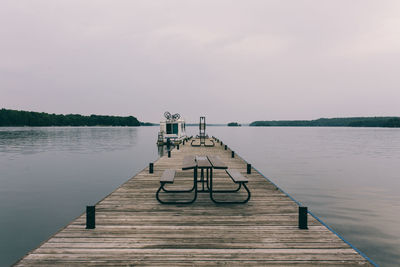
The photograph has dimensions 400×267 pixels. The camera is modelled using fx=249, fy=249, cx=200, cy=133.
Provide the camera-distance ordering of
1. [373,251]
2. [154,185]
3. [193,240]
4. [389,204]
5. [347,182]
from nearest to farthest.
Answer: [193,240] < [373,251] < [154,185] < [389,204] < [347,182]

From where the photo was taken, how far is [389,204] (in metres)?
11.4

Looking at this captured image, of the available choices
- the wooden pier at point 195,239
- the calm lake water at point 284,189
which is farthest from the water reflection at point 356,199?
the wooden pier at point 195,239

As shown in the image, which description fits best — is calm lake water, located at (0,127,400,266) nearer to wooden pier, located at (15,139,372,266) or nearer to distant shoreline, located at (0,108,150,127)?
wooden pier, located at (15,139,372,266)

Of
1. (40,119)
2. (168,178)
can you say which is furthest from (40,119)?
(168,178)

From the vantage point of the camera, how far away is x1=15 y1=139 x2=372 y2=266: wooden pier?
3.91m

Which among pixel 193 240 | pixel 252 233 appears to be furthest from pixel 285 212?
pixel 193 240

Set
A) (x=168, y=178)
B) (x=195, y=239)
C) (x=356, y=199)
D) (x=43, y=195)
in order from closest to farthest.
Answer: (x=195, y=239) → (x=168, y=178) → (x=356, y=199) → (x=43, y=195)

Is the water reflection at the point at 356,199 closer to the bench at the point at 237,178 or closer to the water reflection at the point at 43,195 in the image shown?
the bench at the point at 237,178

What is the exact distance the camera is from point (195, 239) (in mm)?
4621

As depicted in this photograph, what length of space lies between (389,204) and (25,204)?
662 inches

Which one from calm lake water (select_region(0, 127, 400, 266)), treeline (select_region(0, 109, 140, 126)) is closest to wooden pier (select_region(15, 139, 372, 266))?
calm lake water (select_region(0, 127, 400, 266))

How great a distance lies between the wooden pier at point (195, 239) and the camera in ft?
12.8

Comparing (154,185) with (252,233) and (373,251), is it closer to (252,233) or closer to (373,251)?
(252,233)

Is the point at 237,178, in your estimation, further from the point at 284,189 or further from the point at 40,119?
the point at 40,119
